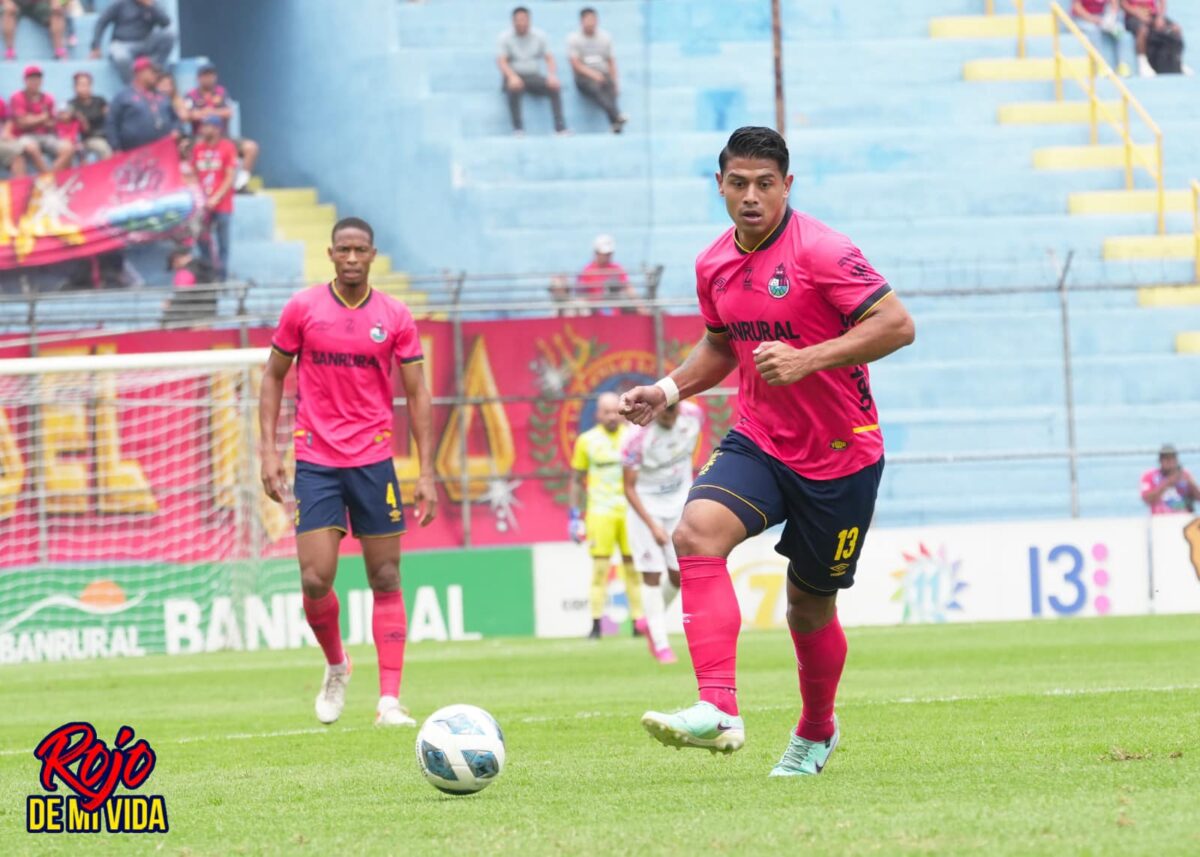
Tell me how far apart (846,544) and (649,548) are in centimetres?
1004

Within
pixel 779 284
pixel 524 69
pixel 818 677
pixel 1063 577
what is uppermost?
pixel 524 69

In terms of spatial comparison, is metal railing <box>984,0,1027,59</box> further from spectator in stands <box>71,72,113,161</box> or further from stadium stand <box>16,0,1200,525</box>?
spectator in stands <box>71,72,113,161</box>

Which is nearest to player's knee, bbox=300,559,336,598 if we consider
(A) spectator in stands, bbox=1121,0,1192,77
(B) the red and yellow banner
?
(B) the red and yellow banner

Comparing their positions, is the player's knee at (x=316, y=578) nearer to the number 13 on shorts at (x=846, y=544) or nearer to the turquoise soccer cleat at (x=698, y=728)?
the number 13 on shorts at (x=846, y=544)

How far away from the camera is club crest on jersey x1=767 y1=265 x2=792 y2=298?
272 inches

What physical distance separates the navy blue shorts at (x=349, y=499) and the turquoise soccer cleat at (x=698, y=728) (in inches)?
170

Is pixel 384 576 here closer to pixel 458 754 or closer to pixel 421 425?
pixel 421 425

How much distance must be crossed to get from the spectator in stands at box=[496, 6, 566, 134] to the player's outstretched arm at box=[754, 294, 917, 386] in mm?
22393

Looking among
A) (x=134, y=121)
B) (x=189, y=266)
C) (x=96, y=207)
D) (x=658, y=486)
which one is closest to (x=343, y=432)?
(x=658, y=486)

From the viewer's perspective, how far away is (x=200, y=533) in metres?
21.3

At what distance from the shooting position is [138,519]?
21641mm

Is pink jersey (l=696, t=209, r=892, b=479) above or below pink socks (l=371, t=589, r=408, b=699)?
above

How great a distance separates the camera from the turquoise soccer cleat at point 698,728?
6.28 m

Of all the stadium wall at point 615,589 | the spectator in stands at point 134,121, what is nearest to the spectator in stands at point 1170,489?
the stadium wall at point 615,589
